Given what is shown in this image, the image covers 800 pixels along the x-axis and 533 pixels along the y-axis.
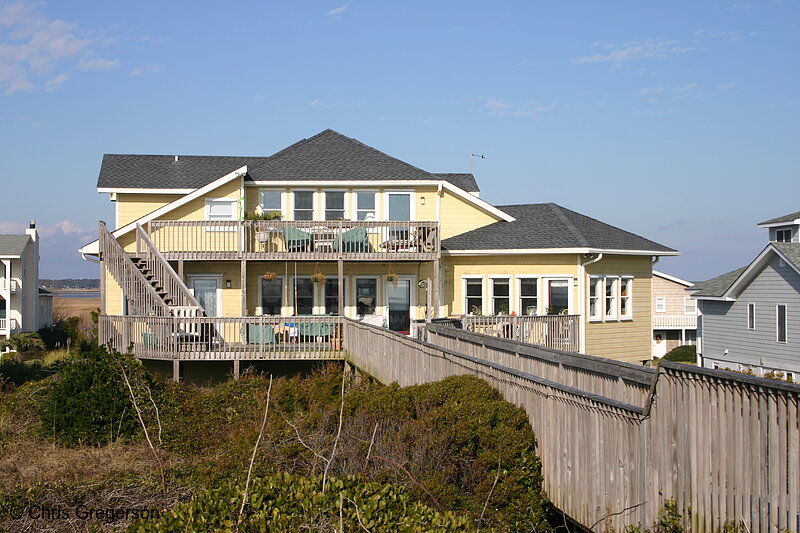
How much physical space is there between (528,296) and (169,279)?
10.6 meters

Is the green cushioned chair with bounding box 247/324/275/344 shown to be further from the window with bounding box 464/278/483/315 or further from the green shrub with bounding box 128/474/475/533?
the green shrub with bounding box 128/474/475/533

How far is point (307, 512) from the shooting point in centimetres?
607

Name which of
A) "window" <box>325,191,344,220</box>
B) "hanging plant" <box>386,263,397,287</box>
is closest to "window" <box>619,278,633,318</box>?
"hanging plant" <box>386,263,397,287</box>

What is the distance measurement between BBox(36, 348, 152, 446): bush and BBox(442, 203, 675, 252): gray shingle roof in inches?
495

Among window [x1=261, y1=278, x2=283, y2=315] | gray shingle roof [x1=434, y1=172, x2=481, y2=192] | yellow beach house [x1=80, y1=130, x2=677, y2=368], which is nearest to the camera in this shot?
yellow beach house [x1=80, y1=130, x2=677, y2=368]

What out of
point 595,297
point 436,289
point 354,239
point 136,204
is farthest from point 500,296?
point 136,204

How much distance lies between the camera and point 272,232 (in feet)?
80.7

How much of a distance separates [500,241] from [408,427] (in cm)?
1658

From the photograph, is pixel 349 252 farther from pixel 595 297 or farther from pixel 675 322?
pixel 675 322

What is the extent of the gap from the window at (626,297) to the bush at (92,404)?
52.3 feet

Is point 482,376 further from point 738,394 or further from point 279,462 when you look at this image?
point 738,394

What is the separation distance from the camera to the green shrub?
5.86 meters

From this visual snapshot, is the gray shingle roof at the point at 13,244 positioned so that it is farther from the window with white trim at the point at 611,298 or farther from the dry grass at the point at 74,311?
the window with white trim at the point at 611,298

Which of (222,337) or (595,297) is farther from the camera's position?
(595,297)
